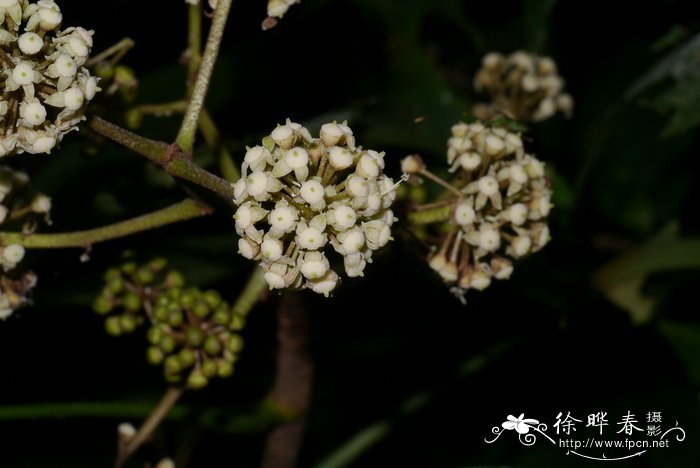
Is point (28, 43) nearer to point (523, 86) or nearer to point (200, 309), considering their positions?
point (200, 309)

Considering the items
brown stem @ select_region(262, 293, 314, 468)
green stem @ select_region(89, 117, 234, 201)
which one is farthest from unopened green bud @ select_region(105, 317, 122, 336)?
green stem @ select_region(89, 117, 234, 201)

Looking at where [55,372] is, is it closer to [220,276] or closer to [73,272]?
[73,272]

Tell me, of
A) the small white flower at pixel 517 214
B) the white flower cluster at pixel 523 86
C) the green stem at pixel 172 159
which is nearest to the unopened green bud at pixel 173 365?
the green stem at pixel 172 159

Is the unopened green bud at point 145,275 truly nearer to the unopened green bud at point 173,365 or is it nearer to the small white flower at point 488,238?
the unopened green bud at point 173,365

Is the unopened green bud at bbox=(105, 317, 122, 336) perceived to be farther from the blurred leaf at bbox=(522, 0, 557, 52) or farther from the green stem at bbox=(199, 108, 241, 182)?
the blurred leaf at bbox=(522, 0, 557, 52)

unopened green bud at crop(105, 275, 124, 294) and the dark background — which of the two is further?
the dark background

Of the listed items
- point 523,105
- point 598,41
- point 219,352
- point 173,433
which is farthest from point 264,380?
point 598,41

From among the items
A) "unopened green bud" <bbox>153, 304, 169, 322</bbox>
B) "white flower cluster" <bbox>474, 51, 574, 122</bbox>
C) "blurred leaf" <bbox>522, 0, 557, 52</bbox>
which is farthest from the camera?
"blurred leaf" <bbox>522, 0, 557, 52</bbox>
